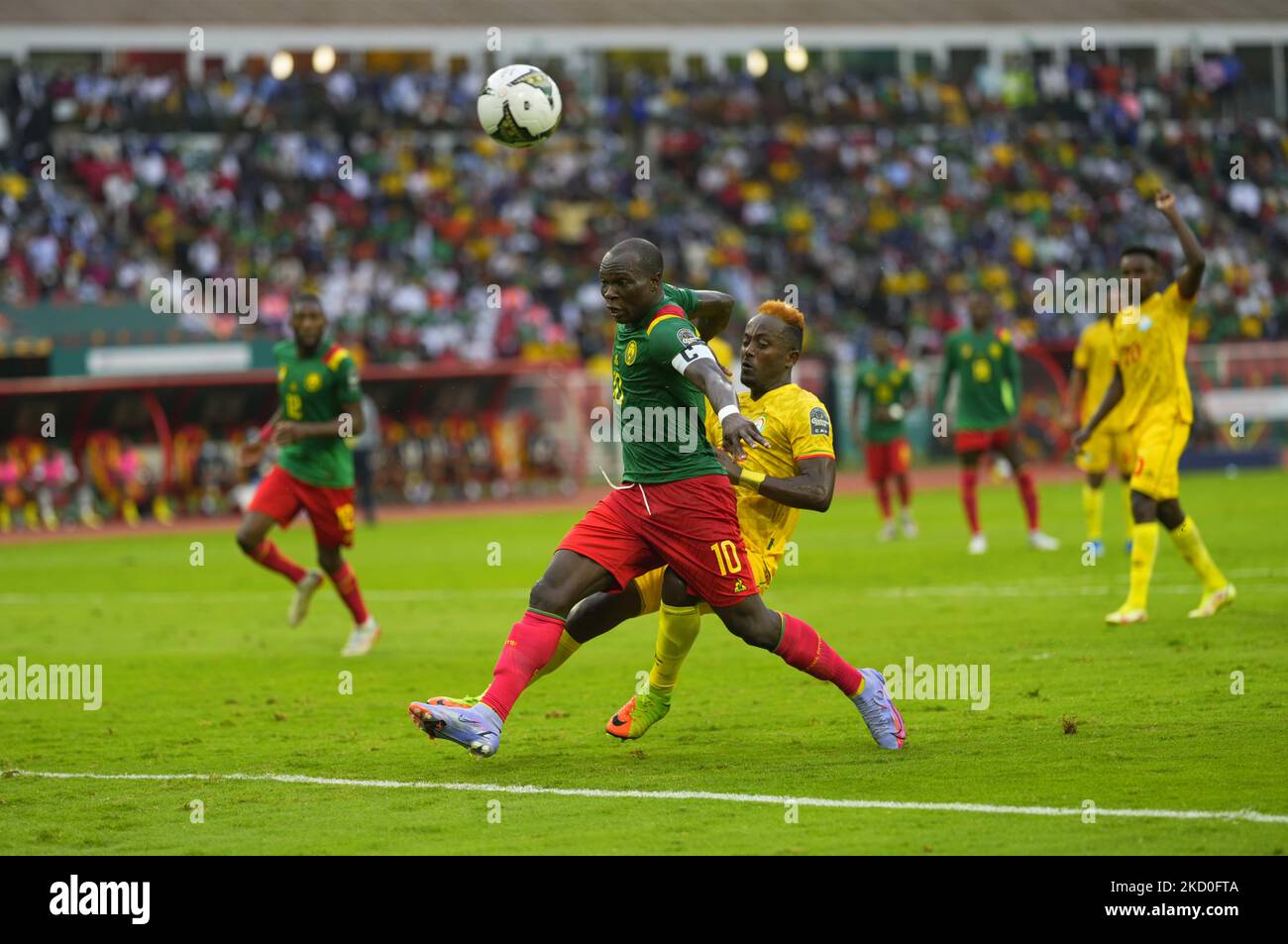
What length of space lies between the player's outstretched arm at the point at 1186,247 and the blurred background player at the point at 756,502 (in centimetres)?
306

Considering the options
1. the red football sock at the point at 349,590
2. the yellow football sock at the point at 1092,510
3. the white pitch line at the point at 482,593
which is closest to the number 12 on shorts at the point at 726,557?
the red football sock at the point at 349,590

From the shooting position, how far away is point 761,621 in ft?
25.5

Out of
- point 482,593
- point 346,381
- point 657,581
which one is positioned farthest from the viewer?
point 482,593

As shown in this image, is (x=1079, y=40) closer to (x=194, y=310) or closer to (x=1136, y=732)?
(x=194, y=310)

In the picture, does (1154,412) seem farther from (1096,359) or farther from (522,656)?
(1096,359)

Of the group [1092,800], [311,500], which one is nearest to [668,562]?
[1092,800]

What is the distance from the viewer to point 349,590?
12.6 metres

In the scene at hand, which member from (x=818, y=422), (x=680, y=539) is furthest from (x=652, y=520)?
(x=818, y=422)

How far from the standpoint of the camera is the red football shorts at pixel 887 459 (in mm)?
20734

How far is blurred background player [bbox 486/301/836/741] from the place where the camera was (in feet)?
26.4

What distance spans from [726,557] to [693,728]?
1.51 m

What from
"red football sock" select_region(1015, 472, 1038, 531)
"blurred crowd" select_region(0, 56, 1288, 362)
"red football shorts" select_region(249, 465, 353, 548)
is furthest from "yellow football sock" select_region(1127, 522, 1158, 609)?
"blurred crowd" select_region(0, 56, 1288, 362)

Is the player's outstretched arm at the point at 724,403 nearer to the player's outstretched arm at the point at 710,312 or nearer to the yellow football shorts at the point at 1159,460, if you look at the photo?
the player's outstretched arm at the point at 710,312
